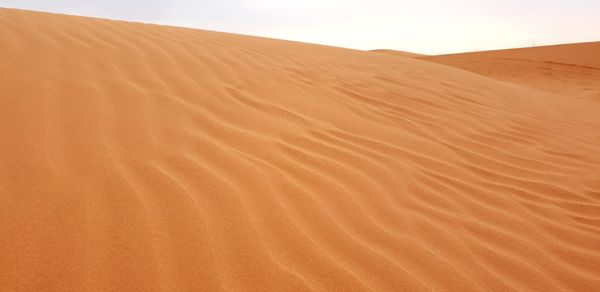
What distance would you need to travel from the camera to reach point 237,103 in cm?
335

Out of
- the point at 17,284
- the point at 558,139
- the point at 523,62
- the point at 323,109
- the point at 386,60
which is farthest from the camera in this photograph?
the point at 523,62

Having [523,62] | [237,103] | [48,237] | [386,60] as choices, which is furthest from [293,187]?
[523,62]

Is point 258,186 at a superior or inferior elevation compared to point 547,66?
inferior

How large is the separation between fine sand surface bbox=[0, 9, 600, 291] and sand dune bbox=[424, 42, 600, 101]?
6482 mm

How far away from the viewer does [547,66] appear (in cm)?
1443

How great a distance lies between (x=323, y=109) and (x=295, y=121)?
48 centimetres

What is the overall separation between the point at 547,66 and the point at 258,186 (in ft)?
48.3

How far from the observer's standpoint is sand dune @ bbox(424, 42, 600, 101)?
431 inches

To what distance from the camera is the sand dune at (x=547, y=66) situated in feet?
35.9

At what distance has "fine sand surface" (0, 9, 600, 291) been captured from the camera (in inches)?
66.4

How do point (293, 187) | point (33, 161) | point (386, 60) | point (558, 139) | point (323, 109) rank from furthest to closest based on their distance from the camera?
point (386, 60)
point (558, 139)
point (323, 109)
point (293, 187)
point (33, 161)

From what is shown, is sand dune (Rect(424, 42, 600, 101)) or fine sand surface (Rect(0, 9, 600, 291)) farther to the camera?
sand dune (Rect(424, 42, 600, 101))

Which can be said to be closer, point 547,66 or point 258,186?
point 258,186

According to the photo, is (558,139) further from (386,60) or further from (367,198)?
(386,60)
